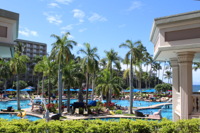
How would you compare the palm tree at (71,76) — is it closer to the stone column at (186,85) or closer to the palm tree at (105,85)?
the palm tree at (105,85)

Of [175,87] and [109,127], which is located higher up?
[175,87]

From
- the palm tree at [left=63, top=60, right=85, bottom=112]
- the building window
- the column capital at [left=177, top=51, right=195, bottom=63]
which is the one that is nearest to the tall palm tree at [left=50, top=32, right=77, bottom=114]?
the palm tree at [left=63, top=60, right=85, bottom=112]

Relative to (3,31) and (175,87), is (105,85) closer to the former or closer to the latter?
(175,87)

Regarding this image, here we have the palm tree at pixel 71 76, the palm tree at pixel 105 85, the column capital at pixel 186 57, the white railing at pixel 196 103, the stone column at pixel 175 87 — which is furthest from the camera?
the palm tree at pixel 105 85

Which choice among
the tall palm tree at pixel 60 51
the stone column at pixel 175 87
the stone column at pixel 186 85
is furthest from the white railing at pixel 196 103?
the tall palm tree at pixel 60 51

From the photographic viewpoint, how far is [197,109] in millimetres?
9453

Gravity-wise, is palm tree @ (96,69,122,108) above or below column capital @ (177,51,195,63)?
below

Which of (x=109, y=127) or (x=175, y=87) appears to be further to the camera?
(x=175, y=87)

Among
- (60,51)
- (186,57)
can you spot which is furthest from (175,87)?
(60,51)

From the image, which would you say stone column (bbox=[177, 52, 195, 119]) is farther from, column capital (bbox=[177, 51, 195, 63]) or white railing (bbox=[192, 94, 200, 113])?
white railing (bbox=[192, 94, 200, 113])

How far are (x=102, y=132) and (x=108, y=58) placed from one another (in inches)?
943

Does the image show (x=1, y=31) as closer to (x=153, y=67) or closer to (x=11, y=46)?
(x=11, y=46)

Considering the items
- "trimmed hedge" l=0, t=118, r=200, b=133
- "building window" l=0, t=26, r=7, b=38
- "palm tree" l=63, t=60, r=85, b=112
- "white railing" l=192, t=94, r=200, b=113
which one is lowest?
"trimmed hedge" l=0, t=118, r=200, b=133

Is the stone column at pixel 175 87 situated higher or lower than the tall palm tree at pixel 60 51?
lower
